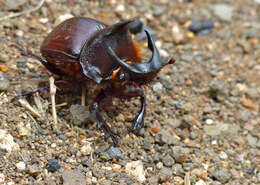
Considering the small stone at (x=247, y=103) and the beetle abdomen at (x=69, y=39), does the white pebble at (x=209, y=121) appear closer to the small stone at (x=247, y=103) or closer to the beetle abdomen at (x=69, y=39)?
the small stone at (x=247, y=103)

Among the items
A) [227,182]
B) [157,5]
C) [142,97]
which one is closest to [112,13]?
[157,5]

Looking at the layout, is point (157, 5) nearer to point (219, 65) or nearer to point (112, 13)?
point (112, 13)

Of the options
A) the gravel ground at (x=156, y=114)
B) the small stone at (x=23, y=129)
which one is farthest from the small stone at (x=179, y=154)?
the small stone at (x=23, y=129)

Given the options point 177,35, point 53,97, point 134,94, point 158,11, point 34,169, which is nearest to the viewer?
point 34,169

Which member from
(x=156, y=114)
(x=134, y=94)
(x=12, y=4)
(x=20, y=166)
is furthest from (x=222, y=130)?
(x=12, y=4)

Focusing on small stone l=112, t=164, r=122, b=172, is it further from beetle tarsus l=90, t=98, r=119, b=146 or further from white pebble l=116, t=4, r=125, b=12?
white pebble l=116, t=4, r=125, b=12

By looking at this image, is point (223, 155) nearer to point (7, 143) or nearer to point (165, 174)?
point (165, 174)
